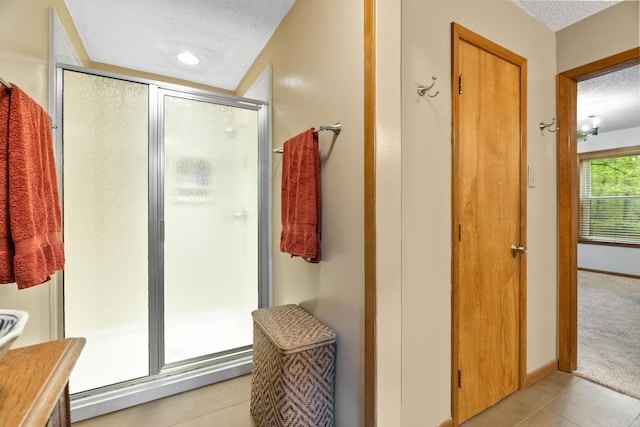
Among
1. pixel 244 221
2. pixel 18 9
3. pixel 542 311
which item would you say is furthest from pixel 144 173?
pixel 542 311

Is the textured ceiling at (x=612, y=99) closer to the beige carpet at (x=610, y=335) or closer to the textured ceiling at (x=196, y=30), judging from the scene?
the textured ceiling at (x=196, y=30)

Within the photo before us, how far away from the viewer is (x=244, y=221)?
7.27 feet

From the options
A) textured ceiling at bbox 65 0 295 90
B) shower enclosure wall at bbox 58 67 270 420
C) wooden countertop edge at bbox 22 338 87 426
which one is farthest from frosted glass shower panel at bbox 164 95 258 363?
wooden countertop edge at bbox 22 338 87 426

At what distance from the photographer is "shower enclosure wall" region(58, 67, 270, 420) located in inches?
66.2

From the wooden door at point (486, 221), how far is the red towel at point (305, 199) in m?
0.72

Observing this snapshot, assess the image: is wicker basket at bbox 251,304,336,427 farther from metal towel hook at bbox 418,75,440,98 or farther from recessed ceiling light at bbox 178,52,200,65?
recessed ceiling light at bbox 178,52,200,65

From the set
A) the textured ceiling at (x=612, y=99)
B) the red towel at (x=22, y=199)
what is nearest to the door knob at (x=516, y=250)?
the textured ceiling at (x=612, y=99)

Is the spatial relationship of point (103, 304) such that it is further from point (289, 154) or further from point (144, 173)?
point (289, 154)

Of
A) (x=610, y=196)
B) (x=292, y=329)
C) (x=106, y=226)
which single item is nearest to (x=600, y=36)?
(x=292, y=329)

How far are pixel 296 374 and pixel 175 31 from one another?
2.44 metres

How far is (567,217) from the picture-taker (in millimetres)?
1948

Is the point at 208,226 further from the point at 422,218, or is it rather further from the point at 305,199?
the point at 422,218

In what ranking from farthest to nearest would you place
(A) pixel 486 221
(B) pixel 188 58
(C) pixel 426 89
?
(B) pixel 188 58 < (A) pixel 486 221 < (C) pixel 426 89

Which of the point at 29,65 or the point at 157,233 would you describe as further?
the point at 157,233
